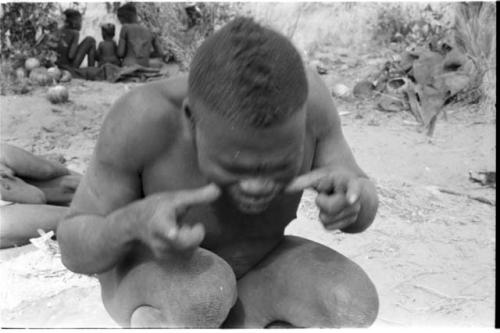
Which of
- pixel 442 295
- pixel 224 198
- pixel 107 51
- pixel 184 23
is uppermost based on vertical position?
pixel 224 198

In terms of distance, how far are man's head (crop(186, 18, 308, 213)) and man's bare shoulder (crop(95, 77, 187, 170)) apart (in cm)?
17

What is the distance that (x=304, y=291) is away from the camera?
1.86 metres

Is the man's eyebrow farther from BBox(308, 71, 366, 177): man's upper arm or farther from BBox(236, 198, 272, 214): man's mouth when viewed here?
BBox(308, 71, 366, 177): man's upper arm

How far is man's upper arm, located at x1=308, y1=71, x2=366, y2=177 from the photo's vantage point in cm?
185

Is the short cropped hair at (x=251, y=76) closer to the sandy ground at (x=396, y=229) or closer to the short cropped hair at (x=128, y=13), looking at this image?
the sandy ground at (x=396, y=229)

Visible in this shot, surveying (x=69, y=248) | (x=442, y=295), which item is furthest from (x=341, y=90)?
(x=69, y=248)

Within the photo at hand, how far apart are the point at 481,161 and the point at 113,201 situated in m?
3.93

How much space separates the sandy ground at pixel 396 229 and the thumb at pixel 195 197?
40.3 inches

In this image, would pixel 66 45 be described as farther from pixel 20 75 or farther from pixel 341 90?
pixel 341 90

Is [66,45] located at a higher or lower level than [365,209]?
lower

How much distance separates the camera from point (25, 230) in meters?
3.42

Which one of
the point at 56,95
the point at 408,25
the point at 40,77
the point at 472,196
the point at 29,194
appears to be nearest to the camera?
the point at 29,194

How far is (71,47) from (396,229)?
6.24 metres

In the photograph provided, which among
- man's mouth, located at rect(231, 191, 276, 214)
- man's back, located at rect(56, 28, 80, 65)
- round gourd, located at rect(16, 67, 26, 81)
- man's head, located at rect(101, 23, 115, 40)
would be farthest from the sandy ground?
man's head, located at rect(101, 23, 115, 40)
